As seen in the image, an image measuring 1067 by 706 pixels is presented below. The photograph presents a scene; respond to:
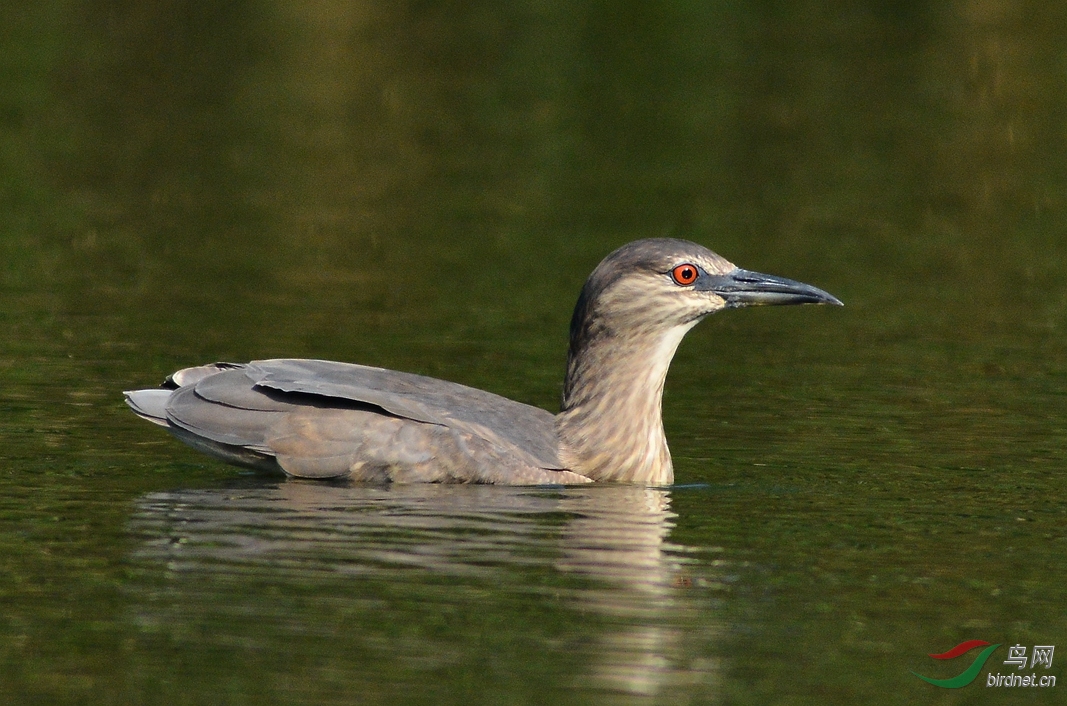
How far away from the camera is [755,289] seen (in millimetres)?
12102

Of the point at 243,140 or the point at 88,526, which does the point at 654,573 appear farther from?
the point at 243,140

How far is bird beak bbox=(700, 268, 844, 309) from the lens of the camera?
12.0 m

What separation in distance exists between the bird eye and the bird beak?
3.3 inches

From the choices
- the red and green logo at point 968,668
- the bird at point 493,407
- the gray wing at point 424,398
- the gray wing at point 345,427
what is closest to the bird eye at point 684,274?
the bird at point 493,407

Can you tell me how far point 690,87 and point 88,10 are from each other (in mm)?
13395

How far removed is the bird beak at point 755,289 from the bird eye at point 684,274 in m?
0.08

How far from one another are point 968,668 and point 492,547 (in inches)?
107

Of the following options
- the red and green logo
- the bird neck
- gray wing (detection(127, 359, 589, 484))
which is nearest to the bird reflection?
gray wing (detection(127, 359, 589, 484))

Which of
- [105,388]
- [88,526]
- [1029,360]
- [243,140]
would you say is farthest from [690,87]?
[88,526]

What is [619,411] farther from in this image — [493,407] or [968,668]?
[968,668]

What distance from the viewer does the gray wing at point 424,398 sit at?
11641mm

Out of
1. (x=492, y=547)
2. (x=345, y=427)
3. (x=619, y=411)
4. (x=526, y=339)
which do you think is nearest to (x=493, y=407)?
(x=619, y=411)

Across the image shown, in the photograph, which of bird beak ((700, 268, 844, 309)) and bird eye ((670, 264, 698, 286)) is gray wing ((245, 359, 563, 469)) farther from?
bird beak ((700, 268, 844, 309))

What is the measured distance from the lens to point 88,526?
1034 cm
